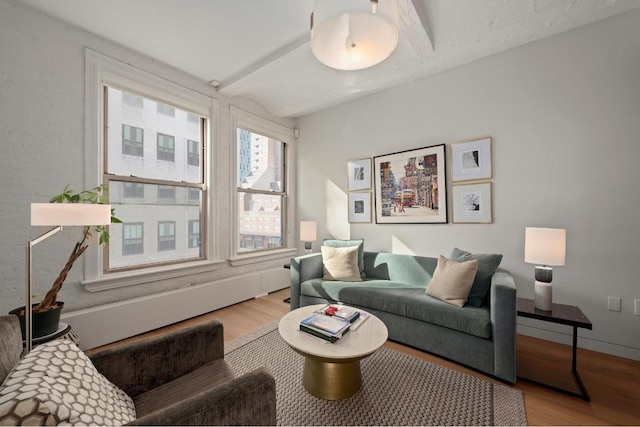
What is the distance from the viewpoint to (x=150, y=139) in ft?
9.61

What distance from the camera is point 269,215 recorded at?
4.30m

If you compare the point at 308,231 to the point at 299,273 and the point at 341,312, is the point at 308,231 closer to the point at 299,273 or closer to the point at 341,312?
the point at 299,273

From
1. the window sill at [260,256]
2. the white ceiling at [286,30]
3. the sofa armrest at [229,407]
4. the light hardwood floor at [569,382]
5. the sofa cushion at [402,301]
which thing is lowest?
the light hardwood floor at [569,382]

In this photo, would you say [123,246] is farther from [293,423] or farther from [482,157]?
[482,157]

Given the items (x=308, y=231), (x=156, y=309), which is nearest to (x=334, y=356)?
(x=156, y=309)

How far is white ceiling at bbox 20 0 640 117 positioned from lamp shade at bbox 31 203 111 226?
1.66 meters

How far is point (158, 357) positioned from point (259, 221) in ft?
9.46

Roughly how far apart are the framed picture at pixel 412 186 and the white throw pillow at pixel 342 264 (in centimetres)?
73

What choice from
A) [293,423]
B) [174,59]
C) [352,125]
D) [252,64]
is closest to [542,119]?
[352,125]

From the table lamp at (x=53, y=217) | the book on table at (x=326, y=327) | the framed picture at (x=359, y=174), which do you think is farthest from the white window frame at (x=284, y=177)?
the table lamp at (x=53, y=217)

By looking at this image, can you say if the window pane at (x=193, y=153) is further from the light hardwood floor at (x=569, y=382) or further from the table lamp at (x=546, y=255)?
the table lamp at (x=546, y=255)

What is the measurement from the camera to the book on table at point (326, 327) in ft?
5.61

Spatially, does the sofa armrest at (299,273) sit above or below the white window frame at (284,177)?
below

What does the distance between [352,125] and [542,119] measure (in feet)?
7.05
